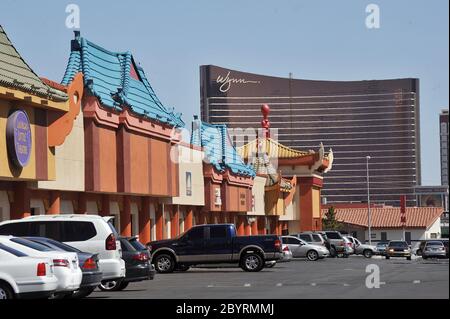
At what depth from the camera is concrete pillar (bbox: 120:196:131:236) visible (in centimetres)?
4188

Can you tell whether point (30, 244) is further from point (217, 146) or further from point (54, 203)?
point (217, 146)

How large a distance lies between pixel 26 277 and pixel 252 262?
63.1ft

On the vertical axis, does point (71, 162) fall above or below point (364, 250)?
above

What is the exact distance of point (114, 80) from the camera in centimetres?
4122

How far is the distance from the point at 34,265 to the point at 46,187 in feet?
47.7

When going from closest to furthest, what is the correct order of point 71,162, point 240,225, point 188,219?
point 71,162
point 188,219
point 240,225

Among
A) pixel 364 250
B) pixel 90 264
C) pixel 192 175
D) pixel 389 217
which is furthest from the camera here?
pixel 389 217

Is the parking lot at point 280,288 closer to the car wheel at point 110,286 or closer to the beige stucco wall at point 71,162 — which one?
the car wheel at point 110,286

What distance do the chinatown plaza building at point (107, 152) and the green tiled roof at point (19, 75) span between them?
0.15 ft

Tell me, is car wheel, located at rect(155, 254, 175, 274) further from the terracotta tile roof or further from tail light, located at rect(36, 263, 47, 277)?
the terracotta tile roof

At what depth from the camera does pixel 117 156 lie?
3916 centimetres

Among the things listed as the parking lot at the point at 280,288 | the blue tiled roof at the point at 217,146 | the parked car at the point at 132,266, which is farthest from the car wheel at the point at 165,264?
the blue tiled roof at the point at 217,146

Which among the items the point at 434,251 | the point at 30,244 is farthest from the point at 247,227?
the point at 30,244
